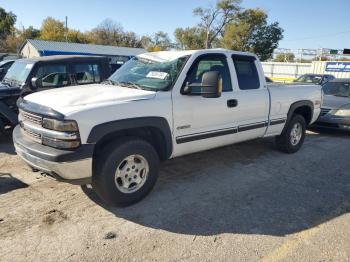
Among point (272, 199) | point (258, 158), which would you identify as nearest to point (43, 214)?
point (272, 199)

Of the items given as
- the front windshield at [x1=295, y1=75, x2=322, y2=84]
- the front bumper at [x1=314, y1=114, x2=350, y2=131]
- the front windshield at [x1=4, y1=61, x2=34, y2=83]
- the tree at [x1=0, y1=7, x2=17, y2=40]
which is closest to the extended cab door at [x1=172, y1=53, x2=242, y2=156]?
the front windshield at [x1=4, y1=61, x2=34, y2=83]

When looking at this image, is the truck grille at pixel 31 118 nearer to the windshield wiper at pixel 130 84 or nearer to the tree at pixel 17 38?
the windshield wiper at pixel 130 84

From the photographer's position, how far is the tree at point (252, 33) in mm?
51656

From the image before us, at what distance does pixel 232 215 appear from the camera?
3.97 m

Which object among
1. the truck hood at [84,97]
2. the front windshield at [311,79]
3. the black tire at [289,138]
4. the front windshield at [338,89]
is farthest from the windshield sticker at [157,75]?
the front windshield at [311,79]

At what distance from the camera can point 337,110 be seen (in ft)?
28.2

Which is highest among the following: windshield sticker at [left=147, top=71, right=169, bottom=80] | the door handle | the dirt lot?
windshield sticker at [left=147, top=71, right=169, bottom=80]

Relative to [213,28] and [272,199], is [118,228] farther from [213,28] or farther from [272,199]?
[213,28]

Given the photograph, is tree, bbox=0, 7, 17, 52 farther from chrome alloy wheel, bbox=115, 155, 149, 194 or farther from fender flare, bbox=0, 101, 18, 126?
chrome alloy wheel, bbox=115, 155, 149, 194

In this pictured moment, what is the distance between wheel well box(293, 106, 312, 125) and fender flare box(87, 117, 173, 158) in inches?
134

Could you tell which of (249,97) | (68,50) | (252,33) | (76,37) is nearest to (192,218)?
(249,97)

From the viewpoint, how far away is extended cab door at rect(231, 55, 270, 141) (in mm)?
5188

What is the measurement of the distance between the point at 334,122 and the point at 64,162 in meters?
7.27

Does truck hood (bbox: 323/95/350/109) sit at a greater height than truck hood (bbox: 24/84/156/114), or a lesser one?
lesser
